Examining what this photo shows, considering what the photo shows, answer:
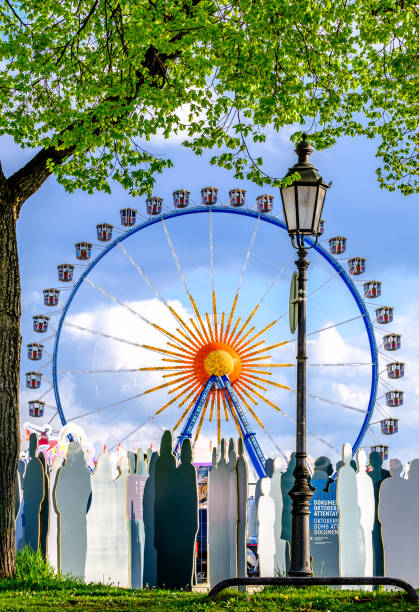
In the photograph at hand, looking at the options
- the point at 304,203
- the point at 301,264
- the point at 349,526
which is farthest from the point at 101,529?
the point at 304,203

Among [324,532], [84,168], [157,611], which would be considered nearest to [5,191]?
[84,168]

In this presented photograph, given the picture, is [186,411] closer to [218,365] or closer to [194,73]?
[218,365]

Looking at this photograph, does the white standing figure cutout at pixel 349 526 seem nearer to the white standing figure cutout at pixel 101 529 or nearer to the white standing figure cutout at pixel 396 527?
the white standing figure cutout at pixel 396 527

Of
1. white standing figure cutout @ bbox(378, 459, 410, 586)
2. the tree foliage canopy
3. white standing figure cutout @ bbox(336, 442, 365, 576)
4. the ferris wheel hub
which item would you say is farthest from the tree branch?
the ferris wheel hub

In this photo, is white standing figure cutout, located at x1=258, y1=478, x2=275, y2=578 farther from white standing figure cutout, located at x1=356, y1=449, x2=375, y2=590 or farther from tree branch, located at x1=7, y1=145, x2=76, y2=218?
tree branch, located at x1=7, y1=145, x2=76, y2=218

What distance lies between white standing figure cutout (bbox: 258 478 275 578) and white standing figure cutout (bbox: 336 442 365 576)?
89 centimetres

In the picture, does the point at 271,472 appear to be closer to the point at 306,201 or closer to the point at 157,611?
the point at 306,201

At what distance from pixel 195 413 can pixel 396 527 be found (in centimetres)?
1130

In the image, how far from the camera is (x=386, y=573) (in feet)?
33.1

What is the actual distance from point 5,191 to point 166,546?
4.68 m

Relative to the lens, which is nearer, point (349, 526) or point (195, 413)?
point (349, 526)

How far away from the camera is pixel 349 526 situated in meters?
10.3

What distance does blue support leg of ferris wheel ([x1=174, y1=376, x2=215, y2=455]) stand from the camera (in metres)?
20.8

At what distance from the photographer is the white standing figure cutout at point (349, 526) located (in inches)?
405
